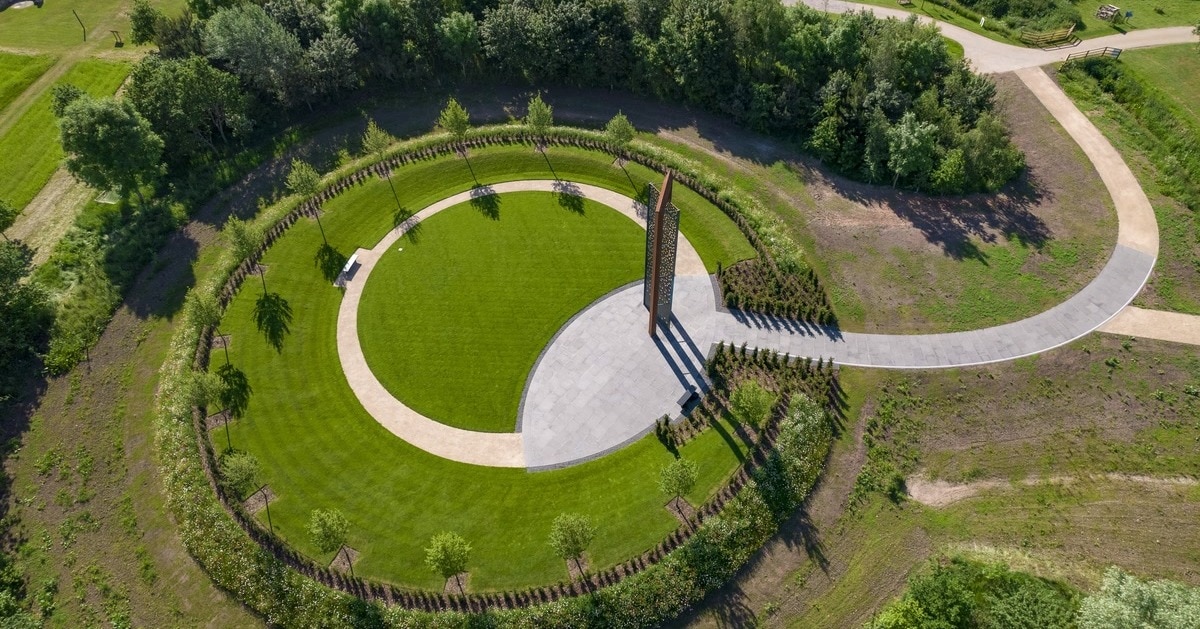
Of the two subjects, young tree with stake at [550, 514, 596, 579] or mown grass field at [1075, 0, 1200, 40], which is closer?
young tree with stake at [550, 514, 596, 579]

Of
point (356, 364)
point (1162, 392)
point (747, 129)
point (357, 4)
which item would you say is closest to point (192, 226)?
point (356, 364)

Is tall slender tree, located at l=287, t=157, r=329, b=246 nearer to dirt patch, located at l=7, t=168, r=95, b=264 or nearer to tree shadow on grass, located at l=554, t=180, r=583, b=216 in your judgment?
tree shadow on grass, located at l=554, t=180, r=583, b=216

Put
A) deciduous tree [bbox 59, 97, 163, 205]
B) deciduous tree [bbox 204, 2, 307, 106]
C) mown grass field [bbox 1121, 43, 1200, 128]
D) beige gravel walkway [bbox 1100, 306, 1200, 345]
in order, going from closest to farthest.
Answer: beige gravel walkway [bbox 1100, 306, 1200, 345] < deciduous tree [bbox 59, 97, 163, 205] < deciduous tree [bbox 204, 2, 307, 106] < mown grass field [bbox 1121, 43, 1200, 128]

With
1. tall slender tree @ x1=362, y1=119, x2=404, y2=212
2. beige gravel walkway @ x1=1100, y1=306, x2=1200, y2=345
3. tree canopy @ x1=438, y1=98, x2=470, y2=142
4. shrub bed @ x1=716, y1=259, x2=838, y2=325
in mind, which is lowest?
beige gravel walkway @ x1=1100, y1=306, x2=1200, y2=345

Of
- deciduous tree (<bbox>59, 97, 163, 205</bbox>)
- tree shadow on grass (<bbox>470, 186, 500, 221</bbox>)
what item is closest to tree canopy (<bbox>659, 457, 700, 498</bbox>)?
tree shadow on grass (<bbox>470, 186, 500, 221</bbox>)

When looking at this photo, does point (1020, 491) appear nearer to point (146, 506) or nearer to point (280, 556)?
point (280, 556)

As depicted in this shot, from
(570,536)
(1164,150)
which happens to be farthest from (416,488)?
(1164,150)

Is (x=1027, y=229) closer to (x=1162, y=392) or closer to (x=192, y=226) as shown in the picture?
(x=1162, y=392)
